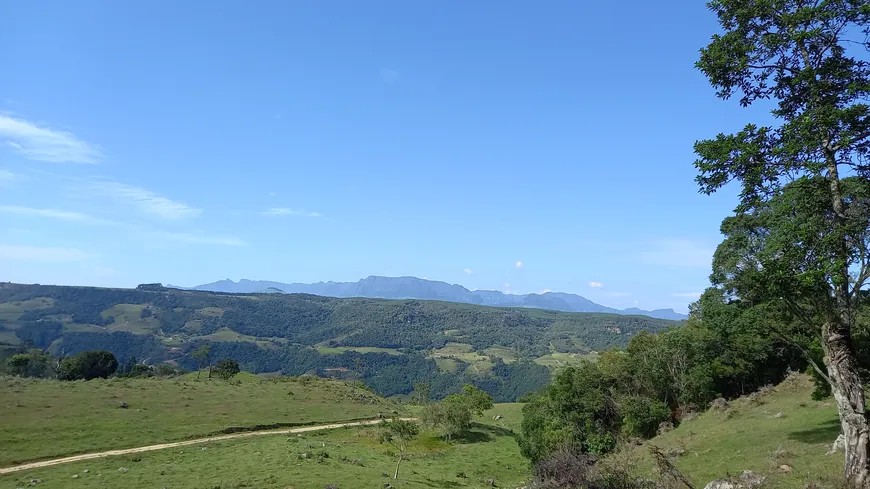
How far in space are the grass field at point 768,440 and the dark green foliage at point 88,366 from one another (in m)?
134

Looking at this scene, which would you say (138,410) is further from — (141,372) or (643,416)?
(141,372)

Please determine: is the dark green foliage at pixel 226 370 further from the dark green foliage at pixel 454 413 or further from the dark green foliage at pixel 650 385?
the dark green foliage at pixel 650 385

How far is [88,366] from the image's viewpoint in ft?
393

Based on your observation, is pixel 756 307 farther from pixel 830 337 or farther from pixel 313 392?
pixel 313 392

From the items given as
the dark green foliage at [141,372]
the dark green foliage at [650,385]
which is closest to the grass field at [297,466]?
the dark green foliage at [650,385]

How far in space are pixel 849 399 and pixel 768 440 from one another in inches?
666

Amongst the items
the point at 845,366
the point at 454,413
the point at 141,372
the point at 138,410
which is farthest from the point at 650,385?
the point at 141,372

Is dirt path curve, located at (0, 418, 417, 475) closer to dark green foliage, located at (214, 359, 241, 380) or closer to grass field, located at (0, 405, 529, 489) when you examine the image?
grass field, located at (0, 405, 529, 489)

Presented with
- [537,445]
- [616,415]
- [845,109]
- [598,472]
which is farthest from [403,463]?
[845,109]

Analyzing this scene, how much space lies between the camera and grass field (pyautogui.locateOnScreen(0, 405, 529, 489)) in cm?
4006

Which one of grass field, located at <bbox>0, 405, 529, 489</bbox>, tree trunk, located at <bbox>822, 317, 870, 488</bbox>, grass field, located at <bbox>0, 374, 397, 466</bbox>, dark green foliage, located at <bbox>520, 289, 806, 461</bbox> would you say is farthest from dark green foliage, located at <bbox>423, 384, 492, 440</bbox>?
tree trunk, located at <bbox>822, 317, 870, 488</bbox>

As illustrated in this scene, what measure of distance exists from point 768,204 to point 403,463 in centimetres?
5224

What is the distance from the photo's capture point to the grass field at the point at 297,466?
40.1 meters

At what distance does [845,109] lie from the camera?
12.9m
